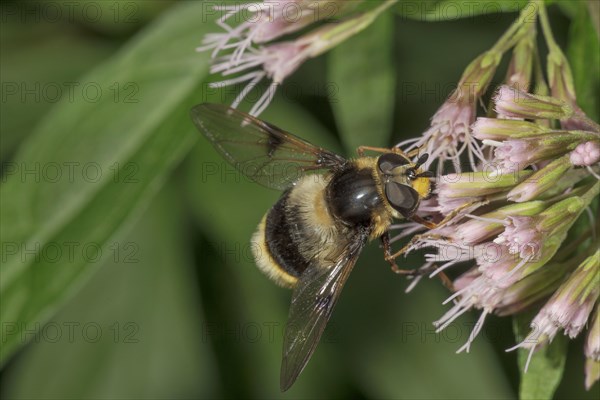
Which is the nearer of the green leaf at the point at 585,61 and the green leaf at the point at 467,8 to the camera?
the green leaf at the point at 467,8

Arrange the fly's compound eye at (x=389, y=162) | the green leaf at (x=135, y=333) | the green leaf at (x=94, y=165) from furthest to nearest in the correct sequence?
the green leaf at (x=135, y=333) < the green leaf at (x=94, y=165) < the fly's compound eye at (x=389, y=162)

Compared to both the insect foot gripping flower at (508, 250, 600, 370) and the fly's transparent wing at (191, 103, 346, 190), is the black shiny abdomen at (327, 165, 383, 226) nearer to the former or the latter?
the fly's transparent wing at (191, 103, 346, 190)

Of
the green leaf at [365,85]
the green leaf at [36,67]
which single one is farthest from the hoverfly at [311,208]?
the green leaf at [36,67]

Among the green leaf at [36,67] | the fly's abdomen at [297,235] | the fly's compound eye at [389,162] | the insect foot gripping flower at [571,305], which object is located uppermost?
the green leaf at [36,67]

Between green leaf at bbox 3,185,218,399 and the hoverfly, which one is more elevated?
the hoverfly

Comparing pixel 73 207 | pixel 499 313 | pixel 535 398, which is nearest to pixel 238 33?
pixel 73 207

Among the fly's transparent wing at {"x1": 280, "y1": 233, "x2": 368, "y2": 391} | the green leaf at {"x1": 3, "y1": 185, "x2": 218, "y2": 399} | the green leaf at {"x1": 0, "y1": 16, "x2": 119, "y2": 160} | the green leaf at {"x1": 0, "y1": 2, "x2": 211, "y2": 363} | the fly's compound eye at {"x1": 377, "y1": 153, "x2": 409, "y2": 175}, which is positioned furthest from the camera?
the green leaf at {"x1": 0, "y1": 16, "x2": 119, "y2": 160}

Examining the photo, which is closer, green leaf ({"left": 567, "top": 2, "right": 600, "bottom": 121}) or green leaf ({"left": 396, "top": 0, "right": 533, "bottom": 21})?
green leaf ({"left": 396, "top": 0, "right": 533, "bottom": 21})

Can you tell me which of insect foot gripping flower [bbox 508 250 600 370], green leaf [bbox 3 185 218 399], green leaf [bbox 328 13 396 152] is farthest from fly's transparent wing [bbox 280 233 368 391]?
green leaf [bbox 3 185 218 399]

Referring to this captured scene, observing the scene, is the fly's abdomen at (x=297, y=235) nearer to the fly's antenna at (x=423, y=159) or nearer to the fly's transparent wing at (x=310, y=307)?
the fly's transparent wing at (x=310, y=307)
